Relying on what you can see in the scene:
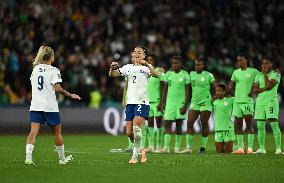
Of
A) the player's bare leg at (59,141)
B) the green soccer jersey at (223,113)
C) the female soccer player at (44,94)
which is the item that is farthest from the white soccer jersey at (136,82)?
the green soccer jersey at (223,113)

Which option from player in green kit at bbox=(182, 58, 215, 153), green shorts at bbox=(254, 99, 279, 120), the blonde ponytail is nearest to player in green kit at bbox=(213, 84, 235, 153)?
player in green kit at bbox=(182, 58, 215, 153)

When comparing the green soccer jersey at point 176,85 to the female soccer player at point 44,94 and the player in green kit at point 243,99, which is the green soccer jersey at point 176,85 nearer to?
the player in green kit at point 243,99

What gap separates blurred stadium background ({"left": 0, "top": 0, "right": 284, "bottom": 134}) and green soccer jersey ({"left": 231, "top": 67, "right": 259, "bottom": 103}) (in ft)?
29.3

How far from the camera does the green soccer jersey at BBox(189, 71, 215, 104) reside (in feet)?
76.0

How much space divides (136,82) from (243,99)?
16.2ft

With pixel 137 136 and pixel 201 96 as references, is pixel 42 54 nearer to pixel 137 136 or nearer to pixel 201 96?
pixel 137 136

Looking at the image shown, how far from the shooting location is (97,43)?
35.8 metres

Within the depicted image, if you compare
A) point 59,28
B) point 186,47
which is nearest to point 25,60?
point 59,28

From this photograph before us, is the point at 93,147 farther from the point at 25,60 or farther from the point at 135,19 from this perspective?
the point at 135,19

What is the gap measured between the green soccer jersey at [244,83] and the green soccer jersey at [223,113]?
529mm

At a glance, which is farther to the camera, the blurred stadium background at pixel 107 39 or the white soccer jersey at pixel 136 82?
the blurred stadium background at pixel 107 39

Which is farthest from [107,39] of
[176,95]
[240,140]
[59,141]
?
[59,141]

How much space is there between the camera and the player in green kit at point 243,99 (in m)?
22.7

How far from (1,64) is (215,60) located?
10.1m
